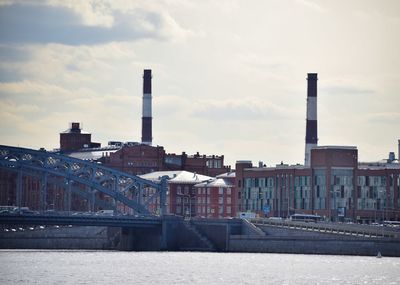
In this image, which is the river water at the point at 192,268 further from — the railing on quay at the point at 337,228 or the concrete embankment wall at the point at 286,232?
the railing on quay at the point at 337,228

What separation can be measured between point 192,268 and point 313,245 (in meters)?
32.7

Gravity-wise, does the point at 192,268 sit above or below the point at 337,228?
below

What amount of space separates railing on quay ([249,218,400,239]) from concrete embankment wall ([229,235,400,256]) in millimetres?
2201

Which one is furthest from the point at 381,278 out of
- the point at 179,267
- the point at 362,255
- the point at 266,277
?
the point at 362,255

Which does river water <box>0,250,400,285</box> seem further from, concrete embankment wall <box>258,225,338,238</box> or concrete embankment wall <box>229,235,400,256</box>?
concrete embankment wall <box>258,225,338,238</box>

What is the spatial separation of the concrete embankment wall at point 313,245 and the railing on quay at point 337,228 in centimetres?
220

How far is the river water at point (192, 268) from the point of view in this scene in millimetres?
136625

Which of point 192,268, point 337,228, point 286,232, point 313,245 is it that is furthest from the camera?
point 286,232

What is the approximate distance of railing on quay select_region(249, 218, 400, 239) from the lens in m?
182

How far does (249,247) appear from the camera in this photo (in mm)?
193125

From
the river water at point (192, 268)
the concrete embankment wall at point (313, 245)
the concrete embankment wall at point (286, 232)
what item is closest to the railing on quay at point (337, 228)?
the concrete embankment wall at point (286, 232)

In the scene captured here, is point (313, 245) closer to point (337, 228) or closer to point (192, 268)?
point (337, 228)

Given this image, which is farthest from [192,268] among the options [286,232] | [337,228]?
[286,232]

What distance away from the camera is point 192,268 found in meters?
154
